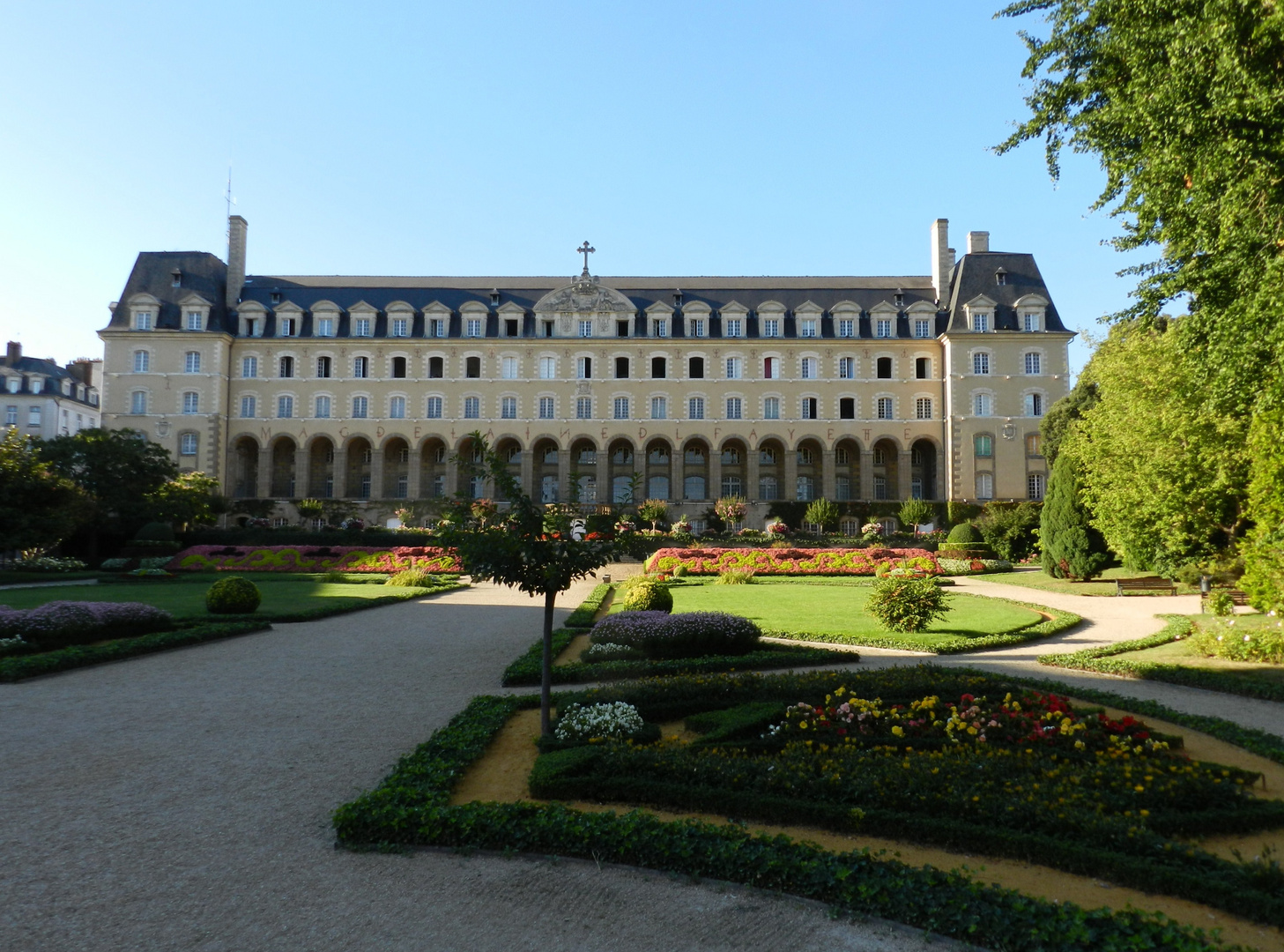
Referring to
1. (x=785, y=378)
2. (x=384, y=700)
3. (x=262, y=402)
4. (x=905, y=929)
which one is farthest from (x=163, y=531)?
(x=905, y=929)

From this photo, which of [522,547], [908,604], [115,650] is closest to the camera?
[522,547]

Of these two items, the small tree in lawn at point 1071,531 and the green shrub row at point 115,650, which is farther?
the small tree in lawn at point 1071,531

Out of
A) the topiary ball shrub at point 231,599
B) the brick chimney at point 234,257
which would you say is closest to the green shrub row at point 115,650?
the topiary ball shrub at point 231,599

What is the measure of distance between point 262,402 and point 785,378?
30.6 metres

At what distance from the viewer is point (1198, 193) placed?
9609 millimetres

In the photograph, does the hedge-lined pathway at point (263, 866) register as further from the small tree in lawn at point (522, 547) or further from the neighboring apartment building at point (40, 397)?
the neighboring apartment building at point (40, 397)

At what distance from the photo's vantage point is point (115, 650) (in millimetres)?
11773

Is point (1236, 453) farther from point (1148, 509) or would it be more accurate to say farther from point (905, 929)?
point (905, 929)

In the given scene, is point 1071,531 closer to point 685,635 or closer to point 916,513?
point 685,635

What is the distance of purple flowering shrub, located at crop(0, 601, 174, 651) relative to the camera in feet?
39.7

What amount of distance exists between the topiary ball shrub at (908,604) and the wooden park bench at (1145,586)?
955cm

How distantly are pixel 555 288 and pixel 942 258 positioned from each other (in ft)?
76.1

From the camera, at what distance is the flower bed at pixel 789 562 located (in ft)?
93.0

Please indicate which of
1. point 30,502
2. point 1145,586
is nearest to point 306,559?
point 30,502
